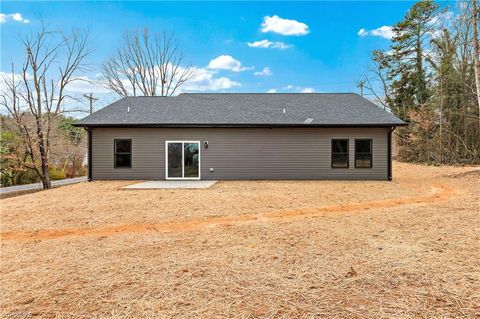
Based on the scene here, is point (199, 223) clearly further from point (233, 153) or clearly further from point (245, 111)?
point (245, 111)

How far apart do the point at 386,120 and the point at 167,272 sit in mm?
10730

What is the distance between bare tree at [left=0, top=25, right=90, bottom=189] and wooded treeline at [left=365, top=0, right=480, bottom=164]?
1795 centimetres

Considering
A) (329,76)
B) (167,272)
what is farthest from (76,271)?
(329,76)

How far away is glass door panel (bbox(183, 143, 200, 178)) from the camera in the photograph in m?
11.5

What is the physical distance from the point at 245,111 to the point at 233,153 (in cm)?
223

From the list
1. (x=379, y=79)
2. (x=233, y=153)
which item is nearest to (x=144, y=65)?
(x=233, y=153)

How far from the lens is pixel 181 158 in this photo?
11.5 metres

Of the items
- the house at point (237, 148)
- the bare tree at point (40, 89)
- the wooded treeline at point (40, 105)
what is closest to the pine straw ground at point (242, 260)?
the house at point (237, 148)

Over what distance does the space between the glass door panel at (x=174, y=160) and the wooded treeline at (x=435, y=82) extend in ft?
43.0

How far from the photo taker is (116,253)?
3.63 metres

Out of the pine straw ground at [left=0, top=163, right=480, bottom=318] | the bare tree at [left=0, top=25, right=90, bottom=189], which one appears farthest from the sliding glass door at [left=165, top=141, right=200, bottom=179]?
the bare tree at [left=0, top=25, right=90, bottom=189]

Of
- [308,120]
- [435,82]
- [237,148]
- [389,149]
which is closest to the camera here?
[389,149]

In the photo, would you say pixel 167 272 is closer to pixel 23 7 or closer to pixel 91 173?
pixel 91 173

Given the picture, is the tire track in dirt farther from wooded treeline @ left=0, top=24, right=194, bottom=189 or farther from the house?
wooded treeline @ left=0, top=24, right=194, bottom=189
